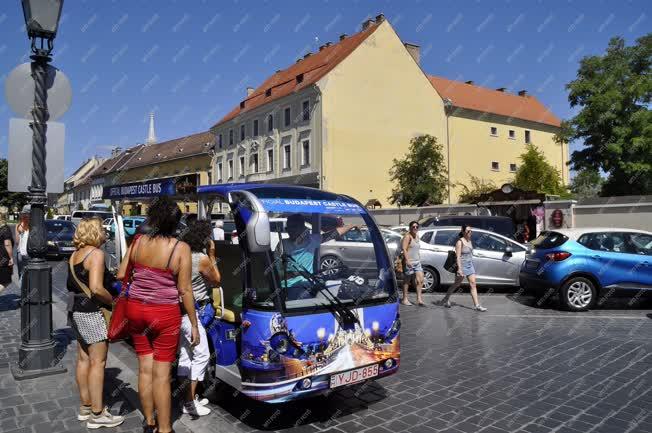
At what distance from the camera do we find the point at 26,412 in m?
4.81

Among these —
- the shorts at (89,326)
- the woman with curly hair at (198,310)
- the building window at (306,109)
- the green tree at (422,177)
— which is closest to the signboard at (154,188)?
the woman with curly hair at (198,310)

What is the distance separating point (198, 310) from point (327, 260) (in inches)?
56.3

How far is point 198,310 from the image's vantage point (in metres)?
5.30

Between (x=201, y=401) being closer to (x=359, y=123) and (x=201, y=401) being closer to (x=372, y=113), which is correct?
(x=359, y=123)

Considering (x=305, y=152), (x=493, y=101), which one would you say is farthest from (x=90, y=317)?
(x=493, y=101)

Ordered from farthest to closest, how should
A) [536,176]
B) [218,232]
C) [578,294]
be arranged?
[536,176] < [218,232] < [578,294]

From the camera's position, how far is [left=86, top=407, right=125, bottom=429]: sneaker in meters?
4.50

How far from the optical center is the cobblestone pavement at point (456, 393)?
4.66 metres

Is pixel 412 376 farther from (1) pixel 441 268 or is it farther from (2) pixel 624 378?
(1) pixel 441 268

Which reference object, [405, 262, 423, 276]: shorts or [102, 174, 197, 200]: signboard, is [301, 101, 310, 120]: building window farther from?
[102, 174, 197, 200]: signboard

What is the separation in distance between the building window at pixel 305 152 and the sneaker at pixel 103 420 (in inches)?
1404

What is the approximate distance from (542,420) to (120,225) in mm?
6101

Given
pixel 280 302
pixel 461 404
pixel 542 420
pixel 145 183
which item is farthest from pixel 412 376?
pixel 145 183

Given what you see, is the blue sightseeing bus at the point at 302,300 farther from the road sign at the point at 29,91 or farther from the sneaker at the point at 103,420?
the road sign at the point at 29,91
